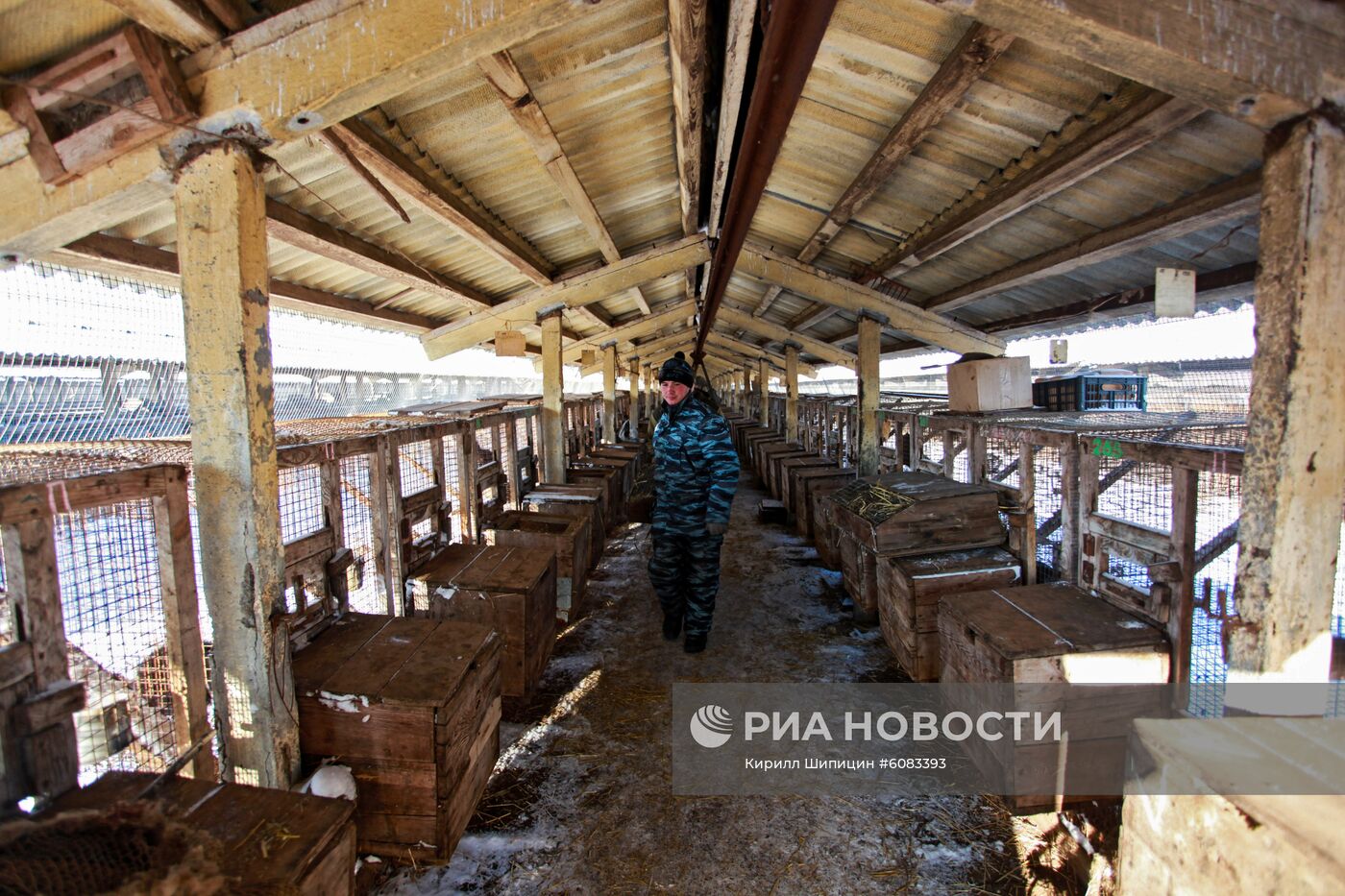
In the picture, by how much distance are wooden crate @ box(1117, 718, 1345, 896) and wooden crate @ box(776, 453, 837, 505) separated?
696cm

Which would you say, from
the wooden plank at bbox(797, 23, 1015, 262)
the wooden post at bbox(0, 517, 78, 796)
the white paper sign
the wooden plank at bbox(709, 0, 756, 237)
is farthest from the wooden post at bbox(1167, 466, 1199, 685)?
the wooden post at bbox(0, 517, 78, 796)

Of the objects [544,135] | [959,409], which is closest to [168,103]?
[544,135]

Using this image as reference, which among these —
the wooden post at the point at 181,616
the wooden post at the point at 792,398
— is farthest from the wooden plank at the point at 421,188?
the wooden post at the point at 792,398

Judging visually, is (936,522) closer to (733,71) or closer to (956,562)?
(956,562)

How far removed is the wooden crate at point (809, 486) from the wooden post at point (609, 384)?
5.51m

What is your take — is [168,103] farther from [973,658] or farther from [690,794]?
[973,658]

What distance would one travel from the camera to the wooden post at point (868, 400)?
725cm

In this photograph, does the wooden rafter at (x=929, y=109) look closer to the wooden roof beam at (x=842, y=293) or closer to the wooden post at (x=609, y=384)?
the wooden roof beam at (x=842, y=293)

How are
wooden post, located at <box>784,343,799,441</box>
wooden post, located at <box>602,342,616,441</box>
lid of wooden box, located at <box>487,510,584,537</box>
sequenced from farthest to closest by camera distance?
wooden post, located at <box>784,343,799,441</box>, wooden post, located at <box>602,342,616,441</box>, lid of wooden box, located at <box>487,510,584,537</box>

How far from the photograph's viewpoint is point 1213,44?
201 cm

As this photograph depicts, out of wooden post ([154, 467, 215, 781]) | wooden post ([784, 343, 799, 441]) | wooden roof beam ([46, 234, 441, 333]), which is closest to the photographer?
wooden post ([154, 467, 215, 781])

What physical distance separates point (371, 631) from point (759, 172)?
322cm

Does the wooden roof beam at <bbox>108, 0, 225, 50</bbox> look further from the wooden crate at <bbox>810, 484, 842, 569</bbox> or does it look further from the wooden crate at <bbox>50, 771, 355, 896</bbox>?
the wooden crate at <bbox>810, 484, 842, 569</bbox>

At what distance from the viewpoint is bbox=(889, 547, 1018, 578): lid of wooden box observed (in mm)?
3865
